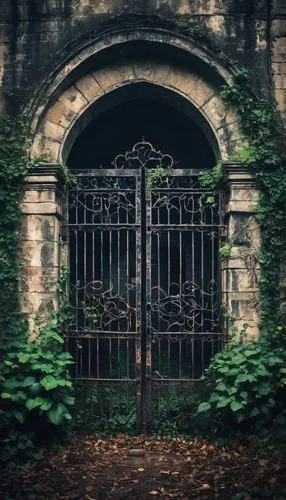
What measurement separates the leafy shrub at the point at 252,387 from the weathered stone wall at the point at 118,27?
3.04 meters

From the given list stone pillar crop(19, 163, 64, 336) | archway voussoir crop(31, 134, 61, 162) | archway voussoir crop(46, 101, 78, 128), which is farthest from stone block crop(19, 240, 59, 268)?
archway voussoir crop(46, 101, 78, 128)

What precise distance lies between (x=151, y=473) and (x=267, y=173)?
142 inches

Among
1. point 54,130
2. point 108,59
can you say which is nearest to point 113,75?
point 108,59

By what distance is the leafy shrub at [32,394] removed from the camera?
5574mm

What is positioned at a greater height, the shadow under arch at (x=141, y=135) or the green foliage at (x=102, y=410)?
the shadow under arch at (x=141, y=135)

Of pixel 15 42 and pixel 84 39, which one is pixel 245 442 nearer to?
pixel 84 39

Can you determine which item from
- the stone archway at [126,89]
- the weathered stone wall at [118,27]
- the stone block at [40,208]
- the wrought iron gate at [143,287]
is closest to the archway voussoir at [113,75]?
the stone archway at [126,89]

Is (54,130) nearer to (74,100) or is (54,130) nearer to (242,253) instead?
(74,100)

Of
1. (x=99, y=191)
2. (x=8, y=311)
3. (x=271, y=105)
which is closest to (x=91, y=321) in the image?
(x=8, y=311)

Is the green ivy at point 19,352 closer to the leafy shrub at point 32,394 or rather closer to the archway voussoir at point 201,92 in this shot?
the leafy shrub at point 32,394

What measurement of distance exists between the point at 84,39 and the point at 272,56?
232 cm

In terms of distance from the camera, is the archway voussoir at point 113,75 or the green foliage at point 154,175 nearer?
the green foliage at point 154,175

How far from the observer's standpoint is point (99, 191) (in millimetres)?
6742

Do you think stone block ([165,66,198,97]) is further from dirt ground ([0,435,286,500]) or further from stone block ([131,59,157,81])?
dirt ground ([0,435,286,500])
